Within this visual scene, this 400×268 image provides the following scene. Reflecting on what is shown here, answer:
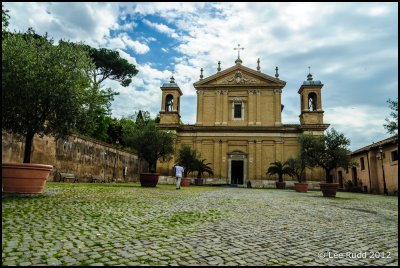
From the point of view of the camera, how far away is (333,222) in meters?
6.76

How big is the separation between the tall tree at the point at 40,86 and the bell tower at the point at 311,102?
29.3 m

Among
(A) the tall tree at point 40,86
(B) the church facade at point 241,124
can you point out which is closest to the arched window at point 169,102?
(B) the church facade at point 241,124

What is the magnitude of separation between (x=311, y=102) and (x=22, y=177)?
33.5 meters

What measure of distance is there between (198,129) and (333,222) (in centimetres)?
2907

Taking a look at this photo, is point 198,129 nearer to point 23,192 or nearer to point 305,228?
point 23,192

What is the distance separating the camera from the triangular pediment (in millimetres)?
36250

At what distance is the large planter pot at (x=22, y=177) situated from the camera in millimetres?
8250

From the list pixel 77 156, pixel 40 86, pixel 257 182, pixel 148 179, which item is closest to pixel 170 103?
pixel 257 182

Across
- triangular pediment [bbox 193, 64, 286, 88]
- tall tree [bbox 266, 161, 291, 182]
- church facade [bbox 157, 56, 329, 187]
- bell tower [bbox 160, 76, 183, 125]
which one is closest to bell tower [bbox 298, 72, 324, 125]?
church facade [bbox 157, 56, 329, 187]

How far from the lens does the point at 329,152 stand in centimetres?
1802

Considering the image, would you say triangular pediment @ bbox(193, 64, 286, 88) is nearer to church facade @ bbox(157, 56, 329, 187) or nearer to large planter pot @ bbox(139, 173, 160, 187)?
church facade @ bbox(157, 56, 329, 187)

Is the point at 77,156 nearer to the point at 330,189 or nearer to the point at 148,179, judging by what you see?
the point at 148,179

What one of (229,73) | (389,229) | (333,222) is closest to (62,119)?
(333,222)

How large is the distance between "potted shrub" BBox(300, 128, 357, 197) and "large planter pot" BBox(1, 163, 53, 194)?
49.4 ft
